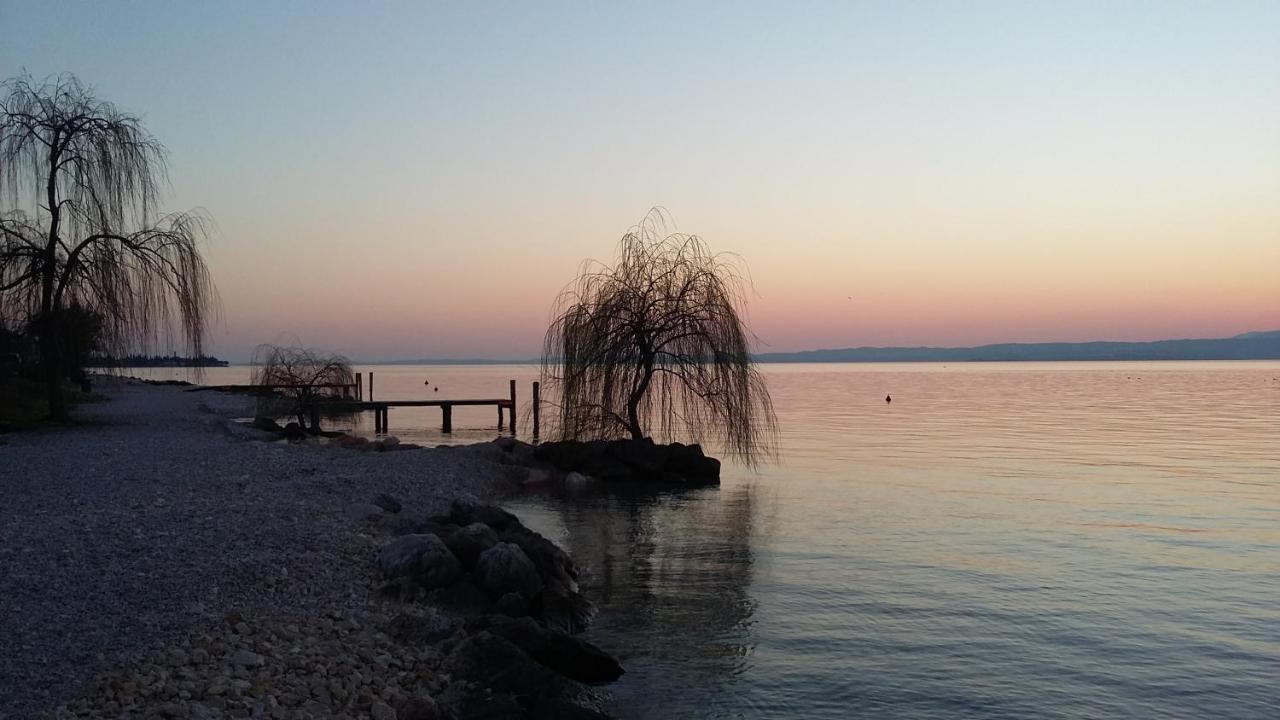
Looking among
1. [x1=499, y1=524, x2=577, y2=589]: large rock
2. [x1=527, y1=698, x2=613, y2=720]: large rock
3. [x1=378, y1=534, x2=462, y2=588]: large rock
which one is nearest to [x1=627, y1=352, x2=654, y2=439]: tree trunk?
[x1=499, y1=524, x2=577, y2=589]: large rock

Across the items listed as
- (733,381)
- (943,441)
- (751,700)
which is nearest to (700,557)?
(751,700)

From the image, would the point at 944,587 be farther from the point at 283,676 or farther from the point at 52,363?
the point at 52,363

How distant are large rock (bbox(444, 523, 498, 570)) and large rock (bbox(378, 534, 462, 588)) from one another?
35 centimetres

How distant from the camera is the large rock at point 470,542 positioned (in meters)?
10.3

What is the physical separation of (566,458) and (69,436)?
1110 cm

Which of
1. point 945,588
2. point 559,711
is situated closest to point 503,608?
point 559,711

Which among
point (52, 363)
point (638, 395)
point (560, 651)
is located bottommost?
point (560, 651)

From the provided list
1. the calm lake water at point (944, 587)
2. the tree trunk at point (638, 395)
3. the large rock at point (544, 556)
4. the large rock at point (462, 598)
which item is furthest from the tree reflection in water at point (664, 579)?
the tree trunk at point (638, 395)

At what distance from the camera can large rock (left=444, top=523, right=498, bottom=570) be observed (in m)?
10.3

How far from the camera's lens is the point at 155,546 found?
8922 mm

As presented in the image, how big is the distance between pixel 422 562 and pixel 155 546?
2.60 m

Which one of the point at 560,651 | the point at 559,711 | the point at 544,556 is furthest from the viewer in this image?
the point at 544,556

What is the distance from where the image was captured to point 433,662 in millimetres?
7539

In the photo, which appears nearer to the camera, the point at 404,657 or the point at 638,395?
the point at 404,657
